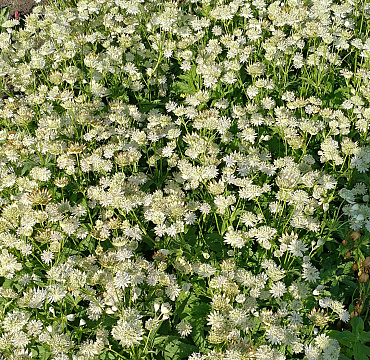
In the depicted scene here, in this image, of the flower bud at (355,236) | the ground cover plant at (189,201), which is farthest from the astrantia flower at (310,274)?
the flower bud at (355,236)

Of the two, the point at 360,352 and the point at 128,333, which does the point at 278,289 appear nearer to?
the point at 360,352

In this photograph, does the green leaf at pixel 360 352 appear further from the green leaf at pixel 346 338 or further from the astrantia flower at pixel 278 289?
the astrantia flower at pixel 278 289

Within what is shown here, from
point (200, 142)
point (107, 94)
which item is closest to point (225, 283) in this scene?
point (200, 142)

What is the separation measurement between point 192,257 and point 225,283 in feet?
1.63

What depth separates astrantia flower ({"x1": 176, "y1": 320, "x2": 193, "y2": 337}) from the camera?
9.73ft

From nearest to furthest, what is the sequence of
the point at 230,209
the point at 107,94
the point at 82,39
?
the point at 230,209 → the point at 107,94 → the point at 82,39

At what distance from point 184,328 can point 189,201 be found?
3.44 feet

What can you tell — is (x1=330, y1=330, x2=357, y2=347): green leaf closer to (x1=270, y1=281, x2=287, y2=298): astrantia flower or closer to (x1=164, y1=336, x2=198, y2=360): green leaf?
(x1=270, y1=281, x2=287, y2=298): astrantia flower

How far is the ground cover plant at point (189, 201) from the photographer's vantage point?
2.90 m

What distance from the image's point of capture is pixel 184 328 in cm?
298

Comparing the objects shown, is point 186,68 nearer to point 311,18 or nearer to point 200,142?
point 200,142

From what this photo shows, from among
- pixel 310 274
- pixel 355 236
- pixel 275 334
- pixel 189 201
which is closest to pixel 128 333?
pixel 275 334

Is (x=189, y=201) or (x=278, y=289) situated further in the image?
(x=189, y=201)

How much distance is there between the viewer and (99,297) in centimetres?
313
